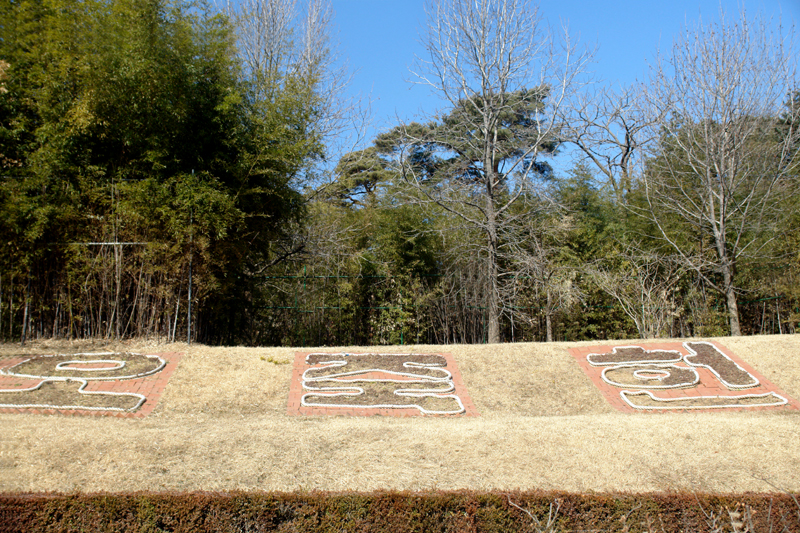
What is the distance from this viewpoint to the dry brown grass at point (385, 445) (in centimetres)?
436

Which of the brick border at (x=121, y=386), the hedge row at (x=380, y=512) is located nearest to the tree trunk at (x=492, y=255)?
the brick border at (x=121, y=386)

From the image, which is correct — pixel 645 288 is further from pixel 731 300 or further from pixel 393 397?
pixel 393 397

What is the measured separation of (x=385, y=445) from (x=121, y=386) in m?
3.61

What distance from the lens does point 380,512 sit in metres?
3.66

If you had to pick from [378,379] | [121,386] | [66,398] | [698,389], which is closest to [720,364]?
[698,389]

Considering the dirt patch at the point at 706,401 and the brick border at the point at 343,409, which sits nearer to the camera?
the brick border at the point at 343,409

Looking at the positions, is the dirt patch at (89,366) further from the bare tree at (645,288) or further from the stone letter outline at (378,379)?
the bare tree at (645,288)

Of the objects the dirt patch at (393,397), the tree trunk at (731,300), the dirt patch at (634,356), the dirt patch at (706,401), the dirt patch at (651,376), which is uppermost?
the tree trunk at (731,300)

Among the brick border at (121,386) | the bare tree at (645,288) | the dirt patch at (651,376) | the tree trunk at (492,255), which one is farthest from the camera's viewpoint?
the bare tree at (645,288)

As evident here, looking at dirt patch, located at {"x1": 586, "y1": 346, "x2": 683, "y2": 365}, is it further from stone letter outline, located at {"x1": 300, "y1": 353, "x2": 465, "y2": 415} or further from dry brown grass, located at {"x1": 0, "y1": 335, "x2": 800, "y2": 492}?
stone letter outline, located at {"x1": 300, "y1": 353, "x2": 465, "y2": 415}

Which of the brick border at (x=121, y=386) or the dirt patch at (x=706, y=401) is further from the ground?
the brick border at (x=121, y=386)

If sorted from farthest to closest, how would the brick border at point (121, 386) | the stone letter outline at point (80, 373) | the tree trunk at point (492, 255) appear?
the tree trunk at point (492, 255), the stone letter outline at point (80, 373), the brick border at point (121, 386)

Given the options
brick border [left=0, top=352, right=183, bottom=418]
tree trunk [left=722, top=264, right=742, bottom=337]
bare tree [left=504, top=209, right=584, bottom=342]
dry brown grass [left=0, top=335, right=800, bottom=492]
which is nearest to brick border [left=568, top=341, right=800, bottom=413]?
dry brown grass [left=0, top=335, right=800, bottom=492]

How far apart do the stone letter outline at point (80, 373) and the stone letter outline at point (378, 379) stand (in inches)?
78.3
